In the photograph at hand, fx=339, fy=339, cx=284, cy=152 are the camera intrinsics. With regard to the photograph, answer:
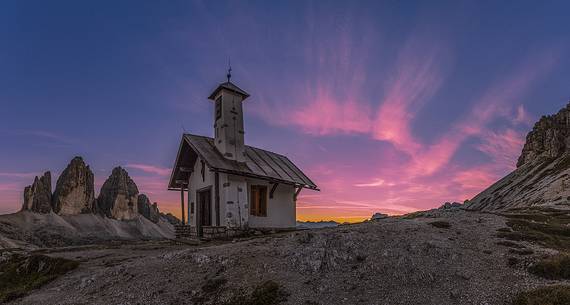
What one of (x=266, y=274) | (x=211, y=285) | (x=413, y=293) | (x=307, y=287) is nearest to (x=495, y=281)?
(x=413, y=293)

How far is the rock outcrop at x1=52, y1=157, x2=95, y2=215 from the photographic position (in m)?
158

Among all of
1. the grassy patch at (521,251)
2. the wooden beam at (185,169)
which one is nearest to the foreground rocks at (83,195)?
the wooden beam at (185,169)

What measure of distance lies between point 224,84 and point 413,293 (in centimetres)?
2286

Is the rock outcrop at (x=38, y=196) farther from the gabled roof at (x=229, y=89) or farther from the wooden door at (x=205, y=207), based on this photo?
the gabled roof at (x=229, y=89)

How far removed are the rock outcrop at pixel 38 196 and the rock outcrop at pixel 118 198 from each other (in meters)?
24.6

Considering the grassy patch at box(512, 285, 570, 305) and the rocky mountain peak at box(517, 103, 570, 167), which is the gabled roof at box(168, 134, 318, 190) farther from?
the rocky mountain peak at box(517, 103, 570, 167)

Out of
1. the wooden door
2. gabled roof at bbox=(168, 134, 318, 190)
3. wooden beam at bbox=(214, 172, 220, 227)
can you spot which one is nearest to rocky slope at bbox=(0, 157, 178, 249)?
gabled roof at bbox=(168, 134, 318, 190)

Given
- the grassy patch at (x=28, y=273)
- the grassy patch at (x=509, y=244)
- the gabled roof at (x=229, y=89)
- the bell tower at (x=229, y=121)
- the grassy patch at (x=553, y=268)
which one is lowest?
the grassy patch at (x=28, y=273)

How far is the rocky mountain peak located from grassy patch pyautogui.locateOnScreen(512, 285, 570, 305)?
71294mm

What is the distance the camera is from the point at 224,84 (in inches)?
1140

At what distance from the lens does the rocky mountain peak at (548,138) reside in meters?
68.9

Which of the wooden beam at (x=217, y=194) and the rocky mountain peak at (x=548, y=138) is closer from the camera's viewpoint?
the wooden beam at (x=217, y=194)

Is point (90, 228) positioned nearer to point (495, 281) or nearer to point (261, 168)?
point (261, 168)

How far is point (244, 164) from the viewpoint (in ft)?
92.5
